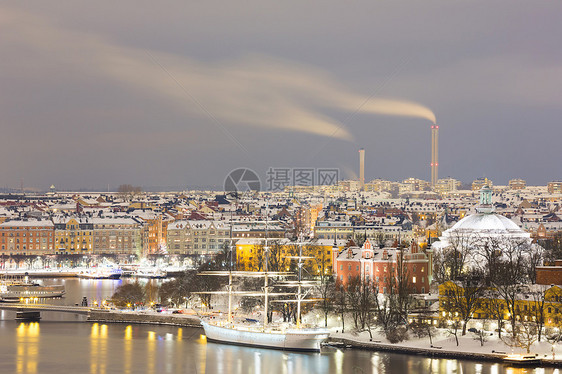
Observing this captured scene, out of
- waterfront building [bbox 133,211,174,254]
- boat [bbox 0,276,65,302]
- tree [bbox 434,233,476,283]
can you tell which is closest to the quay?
boat [bbox 0,276,65,302]

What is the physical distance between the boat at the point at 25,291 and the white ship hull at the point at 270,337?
30.6 ft

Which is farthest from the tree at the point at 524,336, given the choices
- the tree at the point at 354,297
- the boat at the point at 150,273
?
the boat at the point at 150,273

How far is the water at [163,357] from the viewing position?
16562 millimetres

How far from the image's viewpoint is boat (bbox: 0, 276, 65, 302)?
28.3 m

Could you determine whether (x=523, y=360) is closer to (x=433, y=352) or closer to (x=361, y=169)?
(x=433, y=352)

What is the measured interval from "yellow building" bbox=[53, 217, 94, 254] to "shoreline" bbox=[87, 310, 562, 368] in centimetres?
2408

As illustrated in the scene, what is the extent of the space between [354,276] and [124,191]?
58230mm

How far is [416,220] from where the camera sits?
58.5 m

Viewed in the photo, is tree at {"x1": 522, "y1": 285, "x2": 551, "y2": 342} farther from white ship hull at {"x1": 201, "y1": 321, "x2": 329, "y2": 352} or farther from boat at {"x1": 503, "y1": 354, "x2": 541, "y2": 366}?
white ship hull at {"x1": 201, "y1": 321, "x2": 329, "y2": 352}

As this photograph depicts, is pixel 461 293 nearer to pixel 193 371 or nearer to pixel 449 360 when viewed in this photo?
pixel 449 360

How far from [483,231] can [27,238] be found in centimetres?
2555

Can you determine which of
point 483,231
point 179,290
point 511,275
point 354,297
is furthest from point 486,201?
point 179,290

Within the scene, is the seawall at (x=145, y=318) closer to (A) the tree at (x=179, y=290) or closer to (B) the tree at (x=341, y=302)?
(A) the tree at (x=179, y=290)

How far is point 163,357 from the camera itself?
17703mm
